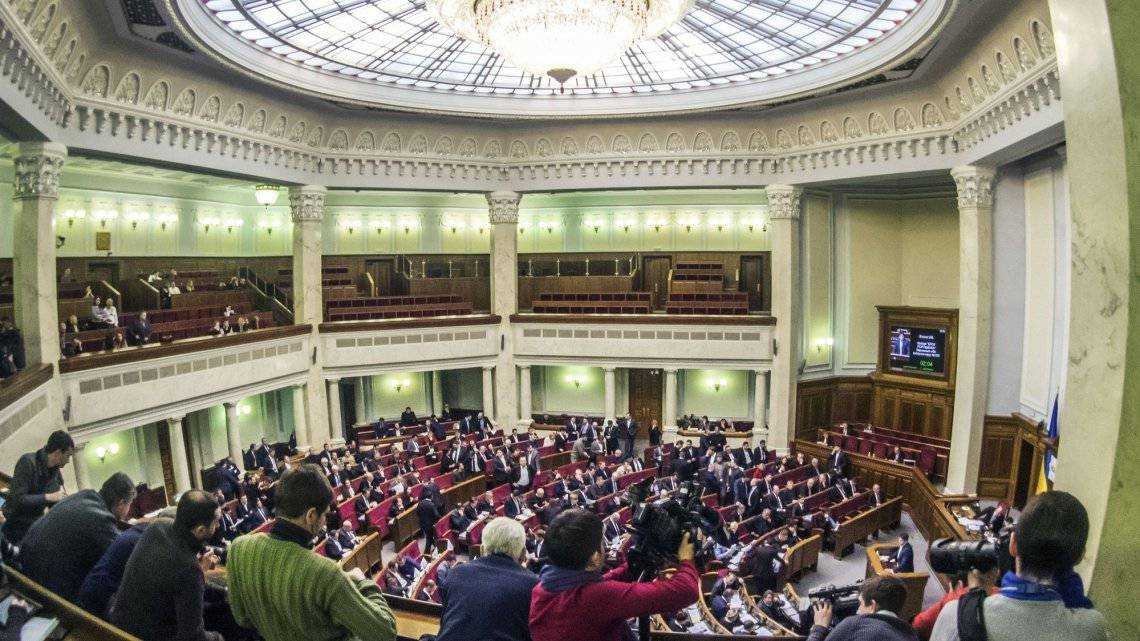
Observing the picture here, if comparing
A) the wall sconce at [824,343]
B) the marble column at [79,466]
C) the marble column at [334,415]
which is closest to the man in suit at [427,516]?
the marble column at [79,466]

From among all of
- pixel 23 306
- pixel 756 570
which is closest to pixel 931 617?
pixel 756 570

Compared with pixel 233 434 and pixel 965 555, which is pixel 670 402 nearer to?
pixel 233 434

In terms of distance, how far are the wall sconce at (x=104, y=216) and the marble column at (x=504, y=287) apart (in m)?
9.87

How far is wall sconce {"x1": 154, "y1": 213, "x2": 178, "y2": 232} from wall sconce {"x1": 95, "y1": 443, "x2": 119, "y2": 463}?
7.04 m

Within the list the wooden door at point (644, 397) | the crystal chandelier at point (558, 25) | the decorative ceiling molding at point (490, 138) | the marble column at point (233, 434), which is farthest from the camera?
the wooden door at point (644, 397)

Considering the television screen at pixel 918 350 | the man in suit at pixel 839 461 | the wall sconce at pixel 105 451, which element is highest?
the television screen at pixel 918 350

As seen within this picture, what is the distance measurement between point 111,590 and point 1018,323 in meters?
16.0

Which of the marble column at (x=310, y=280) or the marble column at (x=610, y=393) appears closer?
the marble column at (x=310, y=280)

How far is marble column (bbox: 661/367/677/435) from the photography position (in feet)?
66.4

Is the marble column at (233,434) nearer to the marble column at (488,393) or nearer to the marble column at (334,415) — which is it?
the marble column at (334,415)

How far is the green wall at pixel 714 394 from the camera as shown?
73.1 ft

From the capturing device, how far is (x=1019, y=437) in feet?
48.5

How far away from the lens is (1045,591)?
224 cm

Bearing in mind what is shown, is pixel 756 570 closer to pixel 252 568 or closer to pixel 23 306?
pixel 252 568
